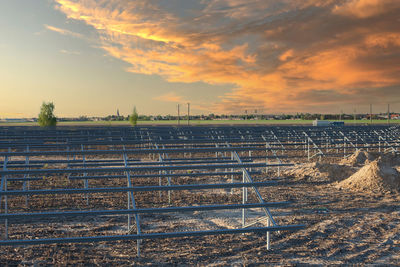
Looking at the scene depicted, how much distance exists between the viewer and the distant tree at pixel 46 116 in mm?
47906

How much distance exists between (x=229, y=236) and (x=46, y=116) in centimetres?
4807

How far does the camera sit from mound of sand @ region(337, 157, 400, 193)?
1139 cm

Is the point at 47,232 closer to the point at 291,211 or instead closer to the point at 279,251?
the point at 279,251

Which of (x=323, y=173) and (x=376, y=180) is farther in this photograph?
(x=323, y=173)

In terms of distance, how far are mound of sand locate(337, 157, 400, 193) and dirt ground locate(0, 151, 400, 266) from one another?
377 mm

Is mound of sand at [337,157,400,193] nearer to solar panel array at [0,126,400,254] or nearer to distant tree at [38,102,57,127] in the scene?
solar panel array at [0,126,400,254]

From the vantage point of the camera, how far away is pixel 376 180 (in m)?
11.6

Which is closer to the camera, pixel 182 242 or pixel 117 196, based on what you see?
pixel 182 242

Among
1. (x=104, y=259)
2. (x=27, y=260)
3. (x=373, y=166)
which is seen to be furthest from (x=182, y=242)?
(x=373, y=166)

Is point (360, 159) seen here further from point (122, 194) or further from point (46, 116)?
point (46, 116)

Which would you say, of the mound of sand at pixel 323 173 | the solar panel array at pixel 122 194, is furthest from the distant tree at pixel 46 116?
the mound of sand at pixel 323 173

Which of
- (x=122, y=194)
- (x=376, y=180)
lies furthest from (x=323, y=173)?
(x=122, y=194)

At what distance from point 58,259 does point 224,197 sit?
19.2 feet

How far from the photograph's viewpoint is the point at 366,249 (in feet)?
19.4
